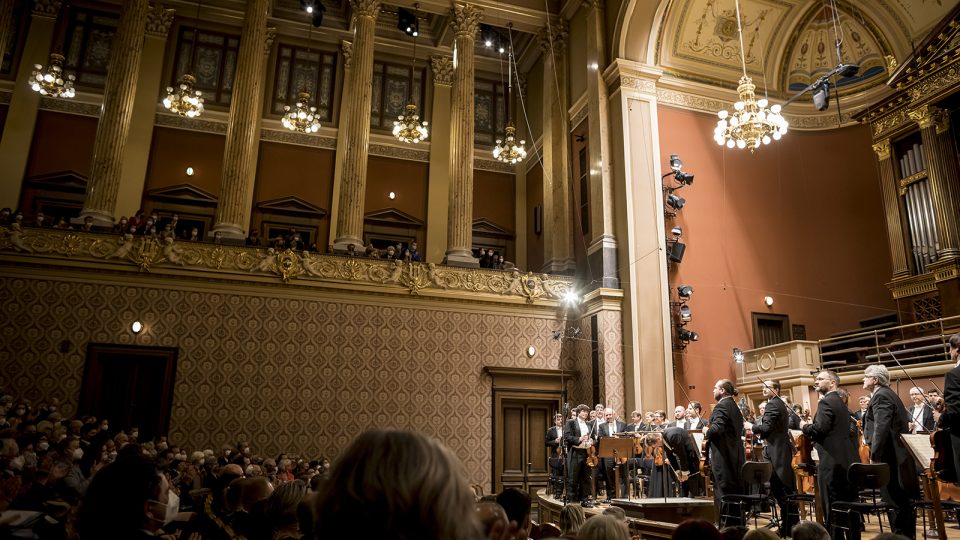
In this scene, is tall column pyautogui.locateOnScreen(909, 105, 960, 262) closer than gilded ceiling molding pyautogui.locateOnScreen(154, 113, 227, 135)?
Yes

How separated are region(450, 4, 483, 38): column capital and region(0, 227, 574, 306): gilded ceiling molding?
5.95m

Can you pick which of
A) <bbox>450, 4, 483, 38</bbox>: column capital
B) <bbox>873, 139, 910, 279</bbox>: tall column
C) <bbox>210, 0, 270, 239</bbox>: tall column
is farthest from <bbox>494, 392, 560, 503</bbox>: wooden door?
<bbox>450, 4, 483, 38</bbox>: column capital

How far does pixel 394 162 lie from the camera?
60.5 feet

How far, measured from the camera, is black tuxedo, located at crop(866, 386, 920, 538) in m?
5.56

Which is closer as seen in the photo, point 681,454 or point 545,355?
point 681,454

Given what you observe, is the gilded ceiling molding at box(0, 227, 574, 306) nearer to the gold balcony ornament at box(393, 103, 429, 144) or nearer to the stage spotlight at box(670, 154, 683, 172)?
the gold balcony ornament at box(393, 103, 429, 144)

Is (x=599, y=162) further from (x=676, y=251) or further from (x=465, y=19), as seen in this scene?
(x=465, y=19)

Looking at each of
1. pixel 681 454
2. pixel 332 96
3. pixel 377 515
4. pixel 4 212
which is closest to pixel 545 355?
pixel 681 454

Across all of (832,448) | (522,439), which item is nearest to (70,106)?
(522,439)

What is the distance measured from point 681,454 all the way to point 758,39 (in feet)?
36.7

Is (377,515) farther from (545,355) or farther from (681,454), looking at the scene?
(545,355)

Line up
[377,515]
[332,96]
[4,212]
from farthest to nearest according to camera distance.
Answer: [332,96] < [4,212] < [377,515]

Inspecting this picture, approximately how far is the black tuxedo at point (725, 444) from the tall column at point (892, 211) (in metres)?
9.48

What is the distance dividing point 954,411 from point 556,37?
13837 millimetres
